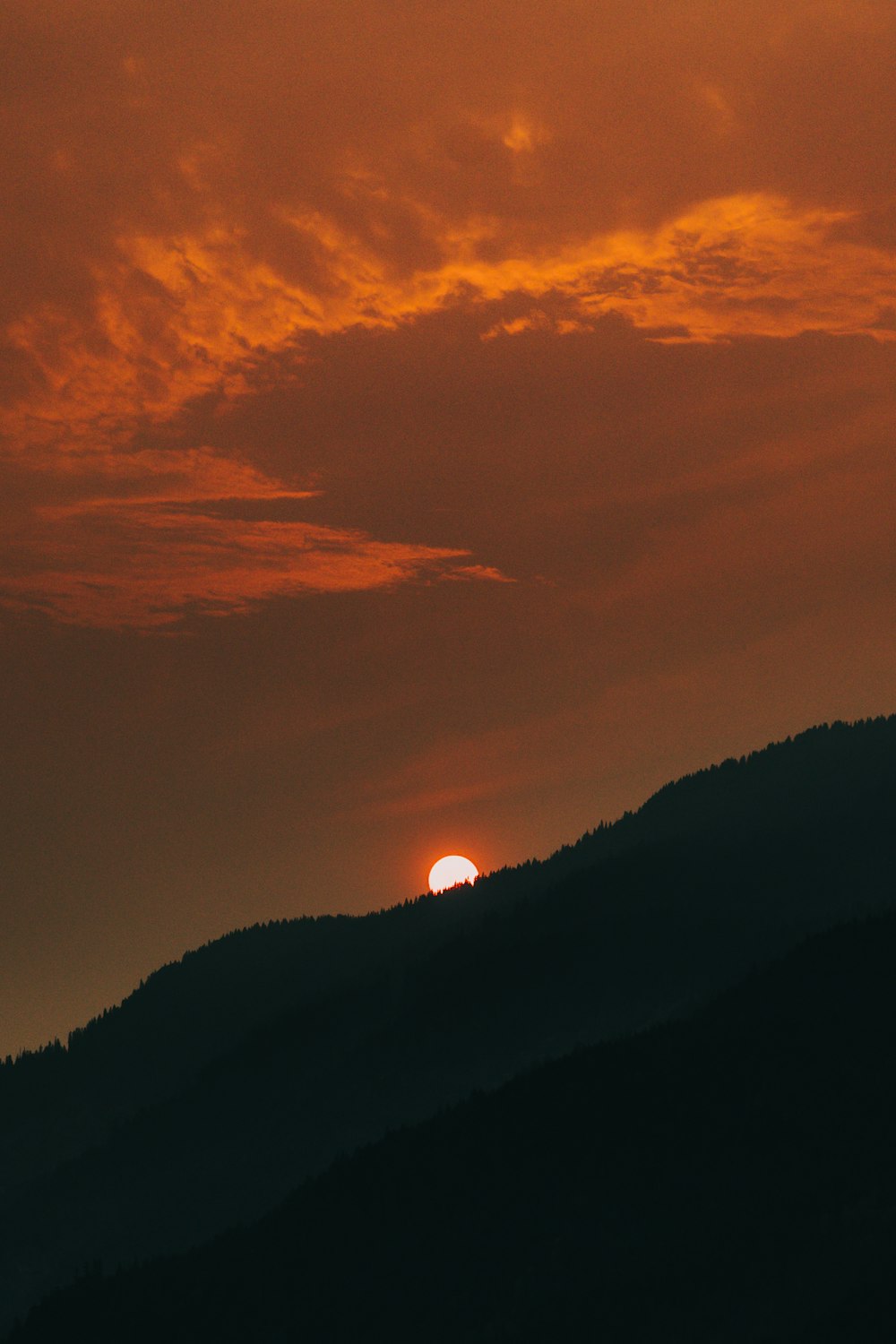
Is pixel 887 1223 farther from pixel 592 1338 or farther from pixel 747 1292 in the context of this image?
pixel 592 1338

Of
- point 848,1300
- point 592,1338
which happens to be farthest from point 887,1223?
point 592,1338

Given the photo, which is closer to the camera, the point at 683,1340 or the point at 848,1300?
the point at 848,1300

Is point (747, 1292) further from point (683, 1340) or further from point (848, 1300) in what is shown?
point (848, 1300)

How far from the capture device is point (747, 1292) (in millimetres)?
199875

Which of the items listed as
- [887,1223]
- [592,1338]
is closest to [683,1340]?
[592,1338]

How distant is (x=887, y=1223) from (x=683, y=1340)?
27.0 m

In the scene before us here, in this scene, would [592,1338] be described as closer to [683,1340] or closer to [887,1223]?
[683,1340]

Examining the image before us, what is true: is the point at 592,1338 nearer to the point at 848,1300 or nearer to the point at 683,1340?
the point at 683,1340

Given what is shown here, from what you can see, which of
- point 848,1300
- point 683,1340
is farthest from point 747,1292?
point 848,1300

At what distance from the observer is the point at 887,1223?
624 ft

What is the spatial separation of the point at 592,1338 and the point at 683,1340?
14.0 m

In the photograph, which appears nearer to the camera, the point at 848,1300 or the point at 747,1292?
the point at 848,1300

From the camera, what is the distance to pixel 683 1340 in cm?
18938

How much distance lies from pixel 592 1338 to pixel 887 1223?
38.2 m
